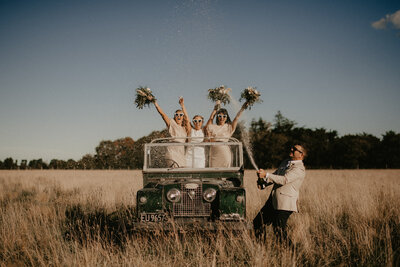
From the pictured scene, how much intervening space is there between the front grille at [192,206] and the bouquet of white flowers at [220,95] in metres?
3.36

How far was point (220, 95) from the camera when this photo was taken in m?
7.43

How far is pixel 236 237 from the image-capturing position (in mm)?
4539

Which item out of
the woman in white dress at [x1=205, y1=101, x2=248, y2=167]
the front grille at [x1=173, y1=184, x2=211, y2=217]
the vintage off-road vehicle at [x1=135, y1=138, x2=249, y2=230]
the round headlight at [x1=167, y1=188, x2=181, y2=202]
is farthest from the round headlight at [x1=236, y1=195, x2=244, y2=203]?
the woman in white dress at [x1=205, y1=101, x2=248, y2=167]

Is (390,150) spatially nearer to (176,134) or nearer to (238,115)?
(238,115)

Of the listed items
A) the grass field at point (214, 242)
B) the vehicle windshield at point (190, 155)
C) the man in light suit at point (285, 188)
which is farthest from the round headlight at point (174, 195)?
the man in light suit at point (285, 188)

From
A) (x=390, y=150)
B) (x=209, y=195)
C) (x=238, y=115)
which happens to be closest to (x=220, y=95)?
(x=238, y=115)

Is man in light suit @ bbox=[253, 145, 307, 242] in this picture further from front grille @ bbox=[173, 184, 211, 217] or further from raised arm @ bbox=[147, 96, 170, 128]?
raised arm @ bbox=[147, 96, 170, 128]

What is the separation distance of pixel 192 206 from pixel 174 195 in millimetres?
361

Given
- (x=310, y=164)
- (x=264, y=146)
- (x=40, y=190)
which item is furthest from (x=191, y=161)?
(x=310, y=164)

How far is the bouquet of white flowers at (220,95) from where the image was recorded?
24.4 ft

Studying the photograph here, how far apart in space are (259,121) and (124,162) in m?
40.7

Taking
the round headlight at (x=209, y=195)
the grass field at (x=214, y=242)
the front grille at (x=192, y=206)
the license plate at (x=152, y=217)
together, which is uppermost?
the round headlight at (x=209, y=195)

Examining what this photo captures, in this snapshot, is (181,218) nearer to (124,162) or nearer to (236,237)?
(236,237)

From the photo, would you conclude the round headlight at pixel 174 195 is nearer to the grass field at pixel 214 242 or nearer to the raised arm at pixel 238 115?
the grass field at pixel 214 242
